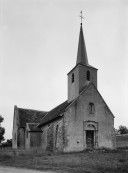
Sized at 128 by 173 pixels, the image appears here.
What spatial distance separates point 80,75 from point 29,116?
1601 centimetres

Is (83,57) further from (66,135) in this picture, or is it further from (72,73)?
(66,135)

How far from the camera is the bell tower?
32062 mm

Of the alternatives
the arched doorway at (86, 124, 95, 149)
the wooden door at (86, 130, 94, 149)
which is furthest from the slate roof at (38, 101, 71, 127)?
the wooden door at (86, 130, 94, 149)

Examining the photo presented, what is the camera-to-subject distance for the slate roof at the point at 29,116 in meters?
42.0

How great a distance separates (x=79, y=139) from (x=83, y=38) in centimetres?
1544

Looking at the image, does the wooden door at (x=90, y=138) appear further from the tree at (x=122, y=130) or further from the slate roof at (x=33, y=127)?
the tree at (x=122, y=130)

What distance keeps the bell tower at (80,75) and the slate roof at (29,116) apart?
455 inches

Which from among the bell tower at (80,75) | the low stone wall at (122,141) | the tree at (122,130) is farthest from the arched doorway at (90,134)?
the tree at (122,130)

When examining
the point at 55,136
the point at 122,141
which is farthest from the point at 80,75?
the point at 122,141

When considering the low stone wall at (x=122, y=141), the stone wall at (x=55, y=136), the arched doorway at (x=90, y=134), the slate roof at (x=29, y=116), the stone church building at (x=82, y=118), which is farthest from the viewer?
the low stone wall at (x=122, y=141)

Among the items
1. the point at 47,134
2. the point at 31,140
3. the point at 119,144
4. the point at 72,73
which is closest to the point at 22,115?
the point at 31,140

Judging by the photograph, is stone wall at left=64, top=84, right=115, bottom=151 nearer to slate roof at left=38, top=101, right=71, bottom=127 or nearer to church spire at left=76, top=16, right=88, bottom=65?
slate roof at left=38, top=101, right=71, bottom=127

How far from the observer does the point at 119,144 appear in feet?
162

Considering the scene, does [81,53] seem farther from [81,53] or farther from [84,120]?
[84,120]
